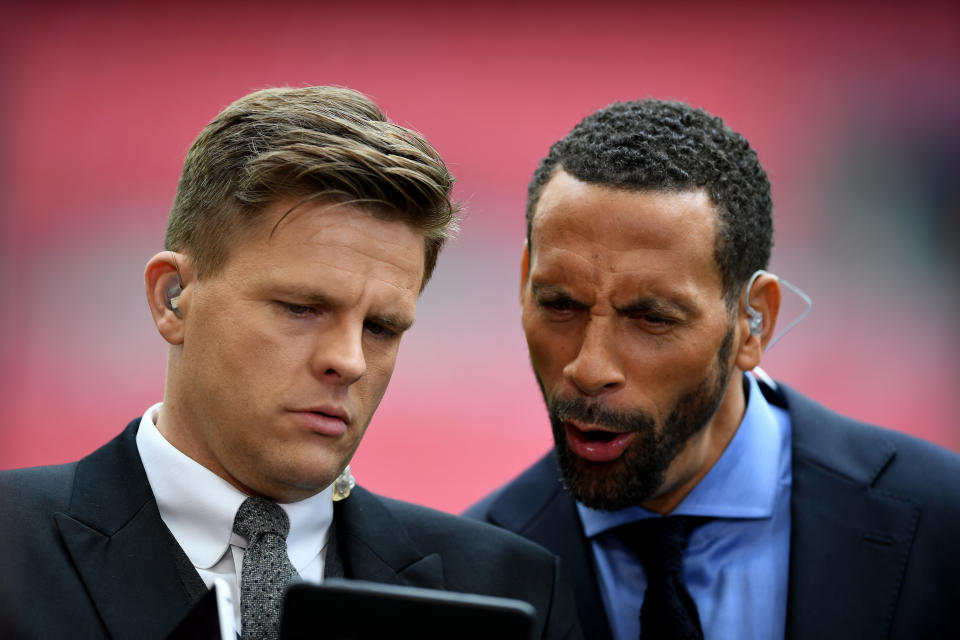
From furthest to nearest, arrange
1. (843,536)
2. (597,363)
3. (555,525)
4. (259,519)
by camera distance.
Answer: (555,525)
(843,536)
(597,363)
(259,519)

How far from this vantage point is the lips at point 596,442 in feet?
8.82

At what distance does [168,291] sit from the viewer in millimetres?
2105

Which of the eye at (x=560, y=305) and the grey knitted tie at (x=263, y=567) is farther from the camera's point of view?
the eye at (x=560, y=305)

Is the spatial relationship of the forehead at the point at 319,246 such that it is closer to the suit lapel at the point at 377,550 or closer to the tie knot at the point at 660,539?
the suit lapel at the point at 377,550

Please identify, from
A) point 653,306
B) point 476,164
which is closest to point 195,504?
point 653,306

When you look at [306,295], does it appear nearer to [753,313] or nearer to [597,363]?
[597,363]

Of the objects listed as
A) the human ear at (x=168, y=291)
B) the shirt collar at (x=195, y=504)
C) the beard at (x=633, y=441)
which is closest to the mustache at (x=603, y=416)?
the beard at (x=633, y=441)

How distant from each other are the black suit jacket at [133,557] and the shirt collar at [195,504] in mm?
26

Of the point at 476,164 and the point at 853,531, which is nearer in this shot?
the point at 853,531

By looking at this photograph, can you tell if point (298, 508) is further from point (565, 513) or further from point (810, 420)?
point (810, 420)

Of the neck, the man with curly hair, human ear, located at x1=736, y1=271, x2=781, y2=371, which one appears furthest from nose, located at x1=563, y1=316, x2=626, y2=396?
human ear, located at x1=736, y1=271, x2=781, y2=371

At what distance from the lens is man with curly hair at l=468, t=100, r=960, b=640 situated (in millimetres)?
2631

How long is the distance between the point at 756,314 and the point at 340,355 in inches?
53.8

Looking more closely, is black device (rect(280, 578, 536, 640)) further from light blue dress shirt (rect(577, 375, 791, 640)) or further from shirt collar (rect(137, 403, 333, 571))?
light blue dress shirt (rect(577, 375, 791, 640))
